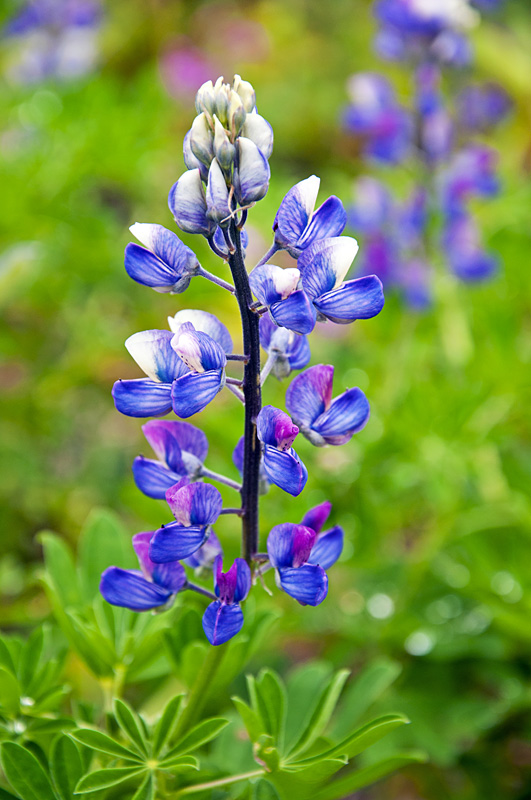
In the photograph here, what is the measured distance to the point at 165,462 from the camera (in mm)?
773

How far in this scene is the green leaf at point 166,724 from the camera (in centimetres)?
76

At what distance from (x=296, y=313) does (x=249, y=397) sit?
11cm

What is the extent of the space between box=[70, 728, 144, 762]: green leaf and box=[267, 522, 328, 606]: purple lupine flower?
24 cm

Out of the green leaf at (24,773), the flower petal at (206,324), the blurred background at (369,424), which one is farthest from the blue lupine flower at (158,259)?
the blurred background at (369,424)

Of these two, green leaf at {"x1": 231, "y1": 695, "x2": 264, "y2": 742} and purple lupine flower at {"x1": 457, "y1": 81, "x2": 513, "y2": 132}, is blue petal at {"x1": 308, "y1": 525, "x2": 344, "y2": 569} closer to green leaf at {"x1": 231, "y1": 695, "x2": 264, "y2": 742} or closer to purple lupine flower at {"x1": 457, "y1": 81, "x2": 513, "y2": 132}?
green leaf at {"x1": 231, "y1": 695, "x2": 264, "y2": 742}

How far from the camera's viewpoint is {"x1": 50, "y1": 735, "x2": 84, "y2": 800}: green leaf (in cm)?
75

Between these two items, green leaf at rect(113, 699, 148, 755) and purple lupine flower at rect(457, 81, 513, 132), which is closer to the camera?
green leaf at rect(113, 699, 148, 755)

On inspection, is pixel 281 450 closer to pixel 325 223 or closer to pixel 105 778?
pixel 325 223

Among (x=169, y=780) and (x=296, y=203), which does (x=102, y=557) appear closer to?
(x=169, y=780)

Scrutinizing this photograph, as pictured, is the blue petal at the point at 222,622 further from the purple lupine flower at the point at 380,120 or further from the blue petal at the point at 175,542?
the purple lupine flower at the point at 380,120

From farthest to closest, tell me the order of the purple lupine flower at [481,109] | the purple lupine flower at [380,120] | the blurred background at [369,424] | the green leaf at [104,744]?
the purple lupine flower at [481,109]
the purple lupine flower at [380,120]
the blurred background at [369,424]
the green leaf at [104,744]

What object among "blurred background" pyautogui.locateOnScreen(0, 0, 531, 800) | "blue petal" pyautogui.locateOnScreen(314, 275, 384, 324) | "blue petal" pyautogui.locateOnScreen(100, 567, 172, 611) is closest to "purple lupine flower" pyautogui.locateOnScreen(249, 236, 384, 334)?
"blue petal" pyautogui.locateOnScreen(314, 275, 384, 324)

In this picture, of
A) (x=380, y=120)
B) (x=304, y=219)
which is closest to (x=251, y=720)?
(x=304, y=219)

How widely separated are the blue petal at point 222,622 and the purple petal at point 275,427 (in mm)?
163
